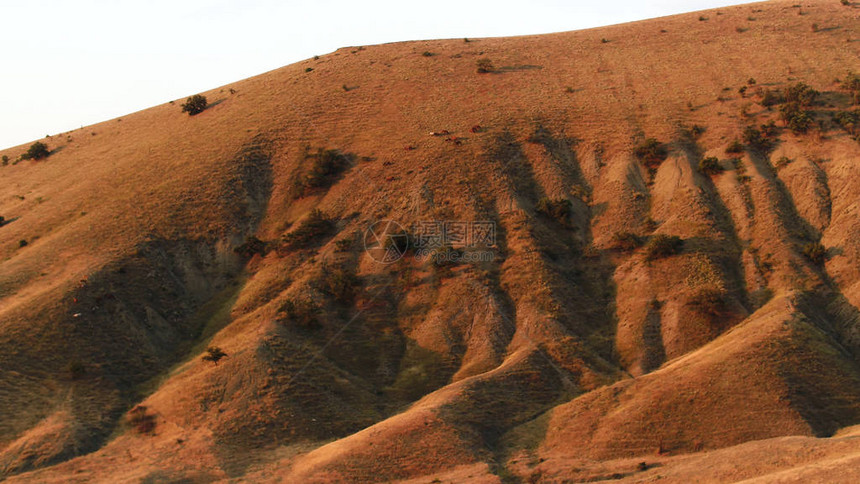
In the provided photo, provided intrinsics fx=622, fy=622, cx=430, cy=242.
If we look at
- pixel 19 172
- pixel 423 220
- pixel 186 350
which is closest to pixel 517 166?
pixel 423 220

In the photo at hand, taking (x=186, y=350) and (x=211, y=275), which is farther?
(x=211, y=275)

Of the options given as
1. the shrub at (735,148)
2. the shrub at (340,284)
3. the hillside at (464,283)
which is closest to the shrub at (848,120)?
the hillside at (464,283)

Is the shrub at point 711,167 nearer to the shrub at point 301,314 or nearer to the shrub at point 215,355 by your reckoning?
the shrub at point 301,314

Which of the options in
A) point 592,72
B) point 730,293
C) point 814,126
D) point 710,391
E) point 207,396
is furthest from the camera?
point 592,72

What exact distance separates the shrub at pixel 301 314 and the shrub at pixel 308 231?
8.37 meters

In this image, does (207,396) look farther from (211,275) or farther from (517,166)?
(517,166)

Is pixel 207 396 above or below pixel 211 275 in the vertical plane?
below

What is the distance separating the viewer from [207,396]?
148ft

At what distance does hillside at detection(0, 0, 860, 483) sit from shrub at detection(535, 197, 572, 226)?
57cm

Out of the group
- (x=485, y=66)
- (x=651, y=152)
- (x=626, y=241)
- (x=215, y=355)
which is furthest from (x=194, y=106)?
(x=626, y=241)

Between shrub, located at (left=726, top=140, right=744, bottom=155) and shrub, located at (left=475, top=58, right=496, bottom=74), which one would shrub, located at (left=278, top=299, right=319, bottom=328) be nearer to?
shrub, located at (left=726, top=140, right=744, bottom=155)

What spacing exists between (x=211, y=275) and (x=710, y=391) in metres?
43.5

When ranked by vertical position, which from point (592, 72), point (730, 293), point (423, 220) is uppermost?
point (592, 72)

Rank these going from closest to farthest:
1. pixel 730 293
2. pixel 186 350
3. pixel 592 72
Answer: pixel 730 293, pixel 186 350, pixel 592 72
